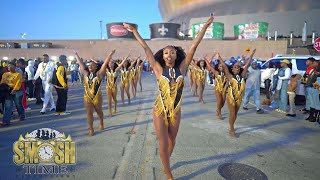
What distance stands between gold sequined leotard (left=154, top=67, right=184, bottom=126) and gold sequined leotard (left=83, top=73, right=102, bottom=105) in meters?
2.71

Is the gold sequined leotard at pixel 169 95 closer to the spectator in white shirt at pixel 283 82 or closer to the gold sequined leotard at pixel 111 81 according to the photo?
the gold sequined leotard at pixel 111 81

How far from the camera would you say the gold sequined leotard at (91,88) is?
586cm

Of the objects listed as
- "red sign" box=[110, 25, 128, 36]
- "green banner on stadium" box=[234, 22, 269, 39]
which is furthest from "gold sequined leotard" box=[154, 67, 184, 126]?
"green banner on stadium" box=[234, 22, 269, 39]

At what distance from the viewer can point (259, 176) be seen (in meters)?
3.99

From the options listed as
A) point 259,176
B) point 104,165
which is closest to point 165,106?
point 104,165

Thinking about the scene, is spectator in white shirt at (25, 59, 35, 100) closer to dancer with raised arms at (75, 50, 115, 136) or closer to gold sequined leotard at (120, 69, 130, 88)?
gold sequined leotard at (120, 69, 130, 88)

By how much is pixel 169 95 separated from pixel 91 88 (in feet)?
9.40

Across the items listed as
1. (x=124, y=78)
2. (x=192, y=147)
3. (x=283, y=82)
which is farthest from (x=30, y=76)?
(x=283, y=82)

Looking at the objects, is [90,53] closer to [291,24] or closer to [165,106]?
[165,106]

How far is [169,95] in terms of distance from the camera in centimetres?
367

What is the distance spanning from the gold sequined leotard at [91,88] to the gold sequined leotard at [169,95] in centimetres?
271

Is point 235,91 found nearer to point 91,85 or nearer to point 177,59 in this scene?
point 177,59

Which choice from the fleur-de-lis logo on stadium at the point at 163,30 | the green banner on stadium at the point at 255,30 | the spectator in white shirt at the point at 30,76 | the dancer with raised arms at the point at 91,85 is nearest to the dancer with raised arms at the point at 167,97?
the dancer with raised arms at the point at 91,85

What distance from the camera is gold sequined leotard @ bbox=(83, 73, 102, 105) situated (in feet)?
19.2
